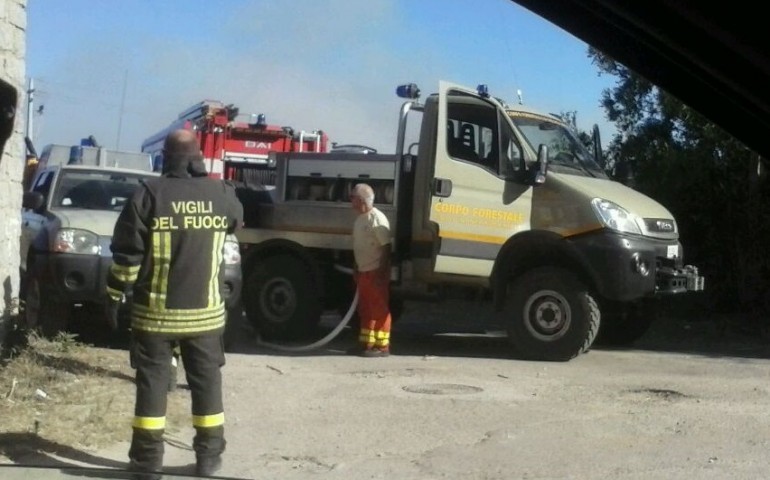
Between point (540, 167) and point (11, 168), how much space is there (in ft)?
16.2

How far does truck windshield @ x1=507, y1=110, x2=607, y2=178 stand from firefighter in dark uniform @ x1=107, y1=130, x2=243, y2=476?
229 inches

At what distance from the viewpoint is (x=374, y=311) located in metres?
11.2

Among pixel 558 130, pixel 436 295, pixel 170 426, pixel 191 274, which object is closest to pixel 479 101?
pixel 558 130

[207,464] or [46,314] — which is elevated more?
[46,314]

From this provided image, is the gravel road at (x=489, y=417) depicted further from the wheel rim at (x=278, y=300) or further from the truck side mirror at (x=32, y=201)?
the truck side mirror at (x=32, y=201)

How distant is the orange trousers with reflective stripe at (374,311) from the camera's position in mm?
11242

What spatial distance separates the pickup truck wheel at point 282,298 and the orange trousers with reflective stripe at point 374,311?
1033 mm

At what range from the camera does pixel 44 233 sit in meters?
10.1

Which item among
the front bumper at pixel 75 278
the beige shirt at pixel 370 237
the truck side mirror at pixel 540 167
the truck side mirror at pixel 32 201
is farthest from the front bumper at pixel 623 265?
the truck side mirror at pixel 32 201

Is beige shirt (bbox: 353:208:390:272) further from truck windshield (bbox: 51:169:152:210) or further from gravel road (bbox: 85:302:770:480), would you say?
truck windshield (bbox: 51:169:152:210)

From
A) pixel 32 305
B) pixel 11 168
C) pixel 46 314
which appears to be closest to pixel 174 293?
pixel 11 168

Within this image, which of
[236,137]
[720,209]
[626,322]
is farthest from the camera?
[236,137]

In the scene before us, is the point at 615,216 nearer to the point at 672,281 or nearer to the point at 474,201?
the point at 672,281

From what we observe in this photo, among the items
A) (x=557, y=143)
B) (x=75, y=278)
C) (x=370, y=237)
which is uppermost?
(x=557, y=143)
